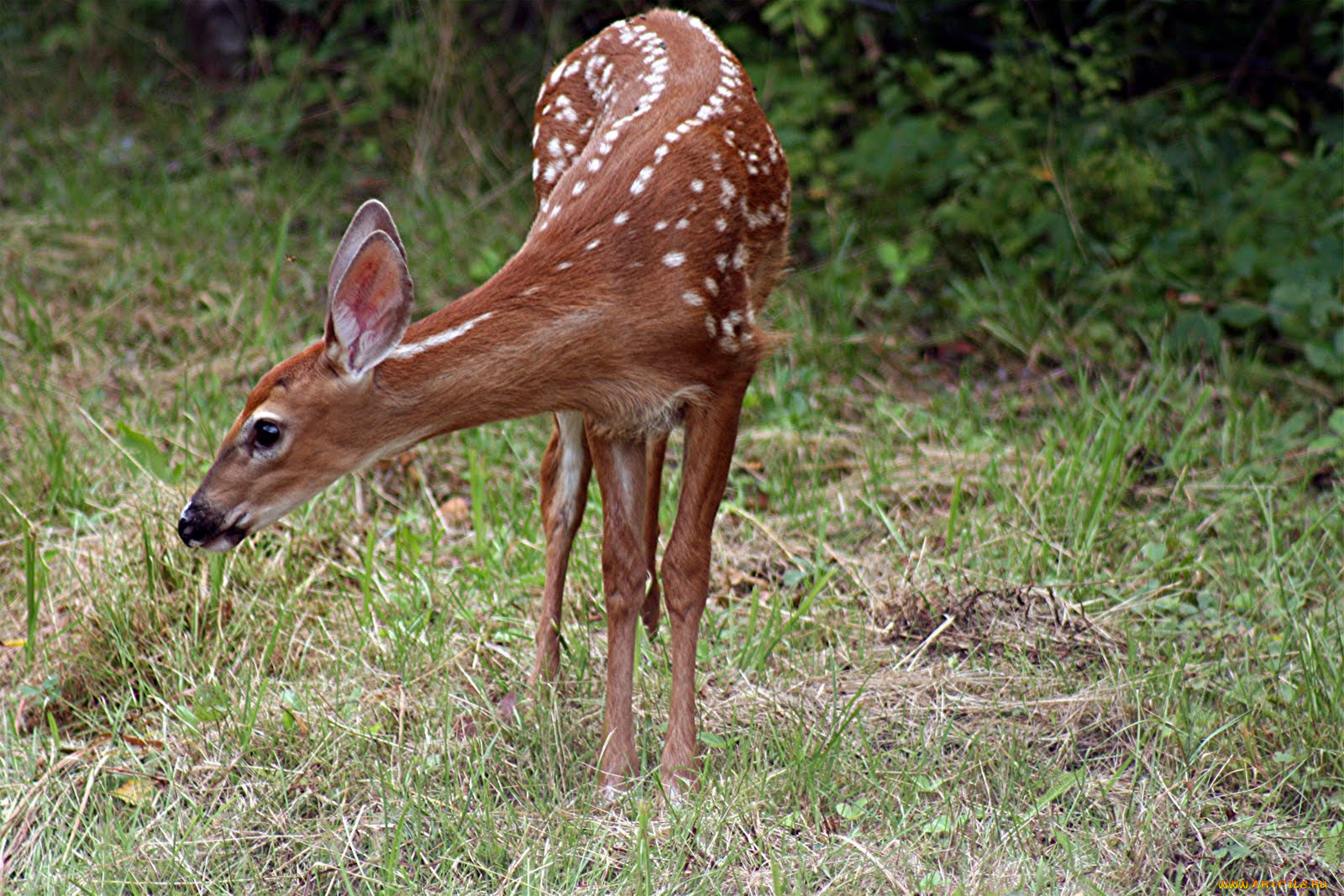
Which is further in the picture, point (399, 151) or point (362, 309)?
point (399, 151)

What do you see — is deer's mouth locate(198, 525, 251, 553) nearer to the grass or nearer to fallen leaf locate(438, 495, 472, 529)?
the grass

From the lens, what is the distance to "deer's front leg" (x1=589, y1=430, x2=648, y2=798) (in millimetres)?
3418

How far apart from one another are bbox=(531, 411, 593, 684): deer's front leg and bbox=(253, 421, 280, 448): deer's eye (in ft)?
2.68

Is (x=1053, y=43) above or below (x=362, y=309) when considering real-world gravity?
below

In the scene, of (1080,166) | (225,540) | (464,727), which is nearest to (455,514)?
(464,727)

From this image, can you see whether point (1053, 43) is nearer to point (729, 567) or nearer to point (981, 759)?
point (729, 567)

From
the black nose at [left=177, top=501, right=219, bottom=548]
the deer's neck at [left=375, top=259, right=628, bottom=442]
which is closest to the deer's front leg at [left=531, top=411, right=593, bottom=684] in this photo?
the deer's neck at [left=375, top=259, right=628, bottom=442]

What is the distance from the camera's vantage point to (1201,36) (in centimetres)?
648

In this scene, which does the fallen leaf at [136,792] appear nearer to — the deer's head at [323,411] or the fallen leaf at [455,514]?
the deer's head at [323,411]

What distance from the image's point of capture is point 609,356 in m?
3.23

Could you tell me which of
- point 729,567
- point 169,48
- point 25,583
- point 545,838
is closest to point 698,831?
point 545,838

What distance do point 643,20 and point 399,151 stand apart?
10.3ft

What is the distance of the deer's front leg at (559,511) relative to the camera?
3719mm

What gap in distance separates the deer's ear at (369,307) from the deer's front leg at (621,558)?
0.54 metres
